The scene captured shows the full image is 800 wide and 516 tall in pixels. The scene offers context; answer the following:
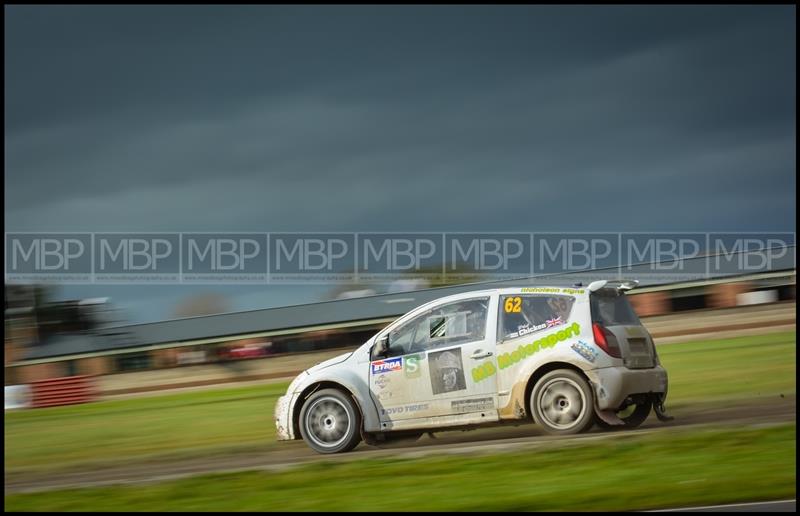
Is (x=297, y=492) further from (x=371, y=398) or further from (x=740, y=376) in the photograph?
(x=740, y=376)

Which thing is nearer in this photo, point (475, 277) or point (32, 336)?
point (475, 277)

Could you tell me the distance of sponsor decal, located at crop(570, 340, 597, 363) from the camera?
34.3 feet

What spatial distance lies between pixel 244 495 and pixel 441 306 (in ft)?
10.5

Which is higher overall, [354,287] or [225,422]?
[354,287]

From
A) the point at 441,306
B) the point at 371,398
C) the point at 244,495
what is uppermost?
the point at 441,306

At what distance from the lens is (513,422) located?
10.8 metres

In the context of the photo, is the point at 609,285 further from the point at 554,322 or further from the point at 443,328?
the point at 443,328

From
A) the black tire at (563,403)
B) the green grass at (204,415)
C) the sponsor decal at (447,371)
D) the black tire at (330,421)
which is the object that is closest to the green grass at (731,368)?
the green grass at (204,415)

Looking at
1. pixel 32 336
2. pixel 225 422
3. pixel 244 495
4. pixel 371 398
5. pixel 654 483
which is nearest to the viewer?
pixel 654 483

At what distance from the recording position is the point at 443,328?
1112 cm

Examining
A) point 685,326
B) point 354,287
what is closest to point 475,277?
point 354,287

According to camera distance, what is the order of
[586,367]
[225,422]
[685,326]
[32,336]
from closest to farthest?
[586,367] → [225,422] → [685,326] → [32,336]

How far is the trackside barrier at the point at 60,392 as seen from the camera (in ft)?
71.4

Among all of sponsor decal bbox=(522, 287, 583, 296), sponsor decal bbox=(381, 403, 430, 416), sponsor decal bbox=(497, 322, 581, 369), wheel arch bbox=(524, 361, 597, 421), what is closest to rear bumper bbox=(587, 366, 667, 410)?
wheel arch bbox=(524, 361, 597, 421)
